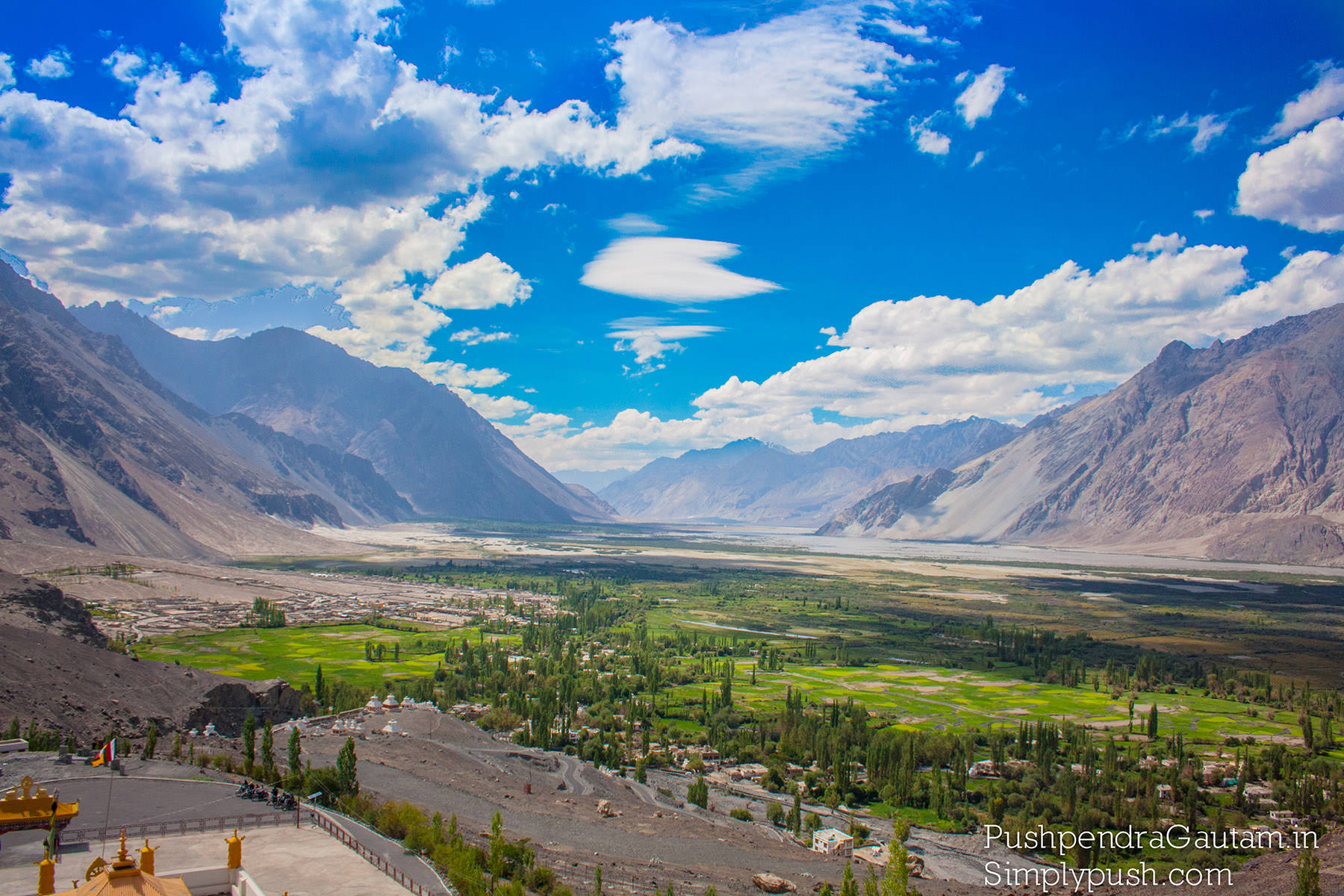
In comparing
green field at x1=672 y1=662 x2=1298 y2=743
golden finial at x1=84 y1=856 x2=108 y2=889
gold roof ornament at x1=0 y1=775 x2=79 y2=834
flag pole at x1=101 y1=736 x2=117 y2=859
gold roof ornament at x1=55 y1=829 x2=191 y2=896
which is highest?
gold roof ornament at x1=55 y1=829 x2=191 y2=896

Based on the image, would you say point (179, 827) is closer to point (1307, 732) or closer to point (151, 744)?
point (151, 744)

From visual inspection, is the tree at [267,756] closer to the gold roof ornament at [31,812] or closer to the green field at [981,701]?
the gold roof ornament at [31,812]

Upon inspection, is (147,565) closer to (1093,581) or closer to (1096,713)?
(1096,713)

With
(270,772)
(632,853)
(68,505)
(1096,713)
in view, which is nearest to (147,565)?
(68,505)

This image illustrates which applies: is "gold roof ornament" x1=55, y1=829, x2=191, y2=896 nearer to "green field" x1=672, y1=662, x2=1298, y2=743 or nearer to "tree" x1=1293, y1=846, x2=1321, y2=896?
"tree" x1=1293, y1=846, x2=1321, y2=896

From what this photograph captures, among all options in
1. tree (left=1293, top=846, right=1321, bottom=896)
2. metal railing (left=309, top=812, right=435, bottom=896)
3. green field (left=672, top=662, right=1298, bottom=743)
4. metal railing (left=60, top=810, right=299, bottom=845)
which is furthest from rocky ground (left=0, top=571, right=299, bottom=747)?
tree (left=1293, top=846, right=1321, bottom=896)
